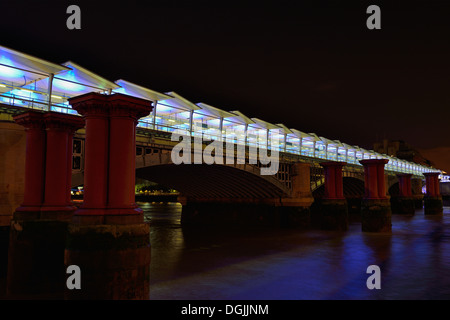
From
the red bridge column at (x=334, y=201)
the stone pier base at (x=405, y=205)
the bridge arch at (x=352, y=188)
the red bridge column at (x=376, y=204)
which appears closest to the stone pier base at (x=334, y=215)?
the red bridge column at (x=334, y=201)

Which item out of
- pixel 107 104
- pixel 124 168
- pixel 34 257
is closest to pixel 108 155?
pixel 124 168

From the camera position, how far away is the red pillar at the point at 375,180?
2534 centimetres

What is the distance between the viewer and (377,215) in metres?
25.5

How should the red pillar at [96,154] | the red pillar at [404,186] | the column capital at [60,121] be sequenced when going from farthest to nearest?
the red pillar at [404,186] → the column capital at [60,121] → the red pillar at [96,154]


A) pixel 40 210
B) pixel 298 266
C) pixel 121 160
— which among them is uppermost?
pixel 121 160

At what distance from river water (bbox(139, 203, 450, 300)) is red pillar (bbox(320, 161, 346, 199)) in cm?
316

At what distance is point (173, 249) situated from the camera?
65.4ft

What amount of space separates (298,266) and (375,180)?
43.0 feet

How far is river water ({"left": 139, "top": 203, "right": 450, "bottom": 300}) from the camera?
11.1 m

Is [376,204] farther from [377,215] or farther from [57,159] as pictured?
[57,159]

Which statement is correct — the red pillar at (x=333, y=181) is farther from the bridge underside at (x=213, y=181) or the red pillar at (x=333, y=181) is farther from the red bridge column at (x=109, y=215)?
the red bridge column at (x=109, y=215)

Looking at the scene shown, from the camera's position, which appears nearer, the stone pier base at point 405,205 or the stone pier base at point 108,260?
the stone pier base at point 108,260

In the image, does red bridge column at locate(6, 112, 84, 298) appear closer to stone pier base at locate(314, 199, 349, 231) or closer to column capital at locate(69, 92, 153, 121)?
column capital at locate(69, 92, 153, 121)

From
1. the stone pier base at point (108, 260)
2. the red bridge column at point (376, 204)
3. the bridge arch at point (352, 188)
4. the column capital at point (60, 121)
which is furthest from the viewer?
the bridge arch at point (352, 188)
